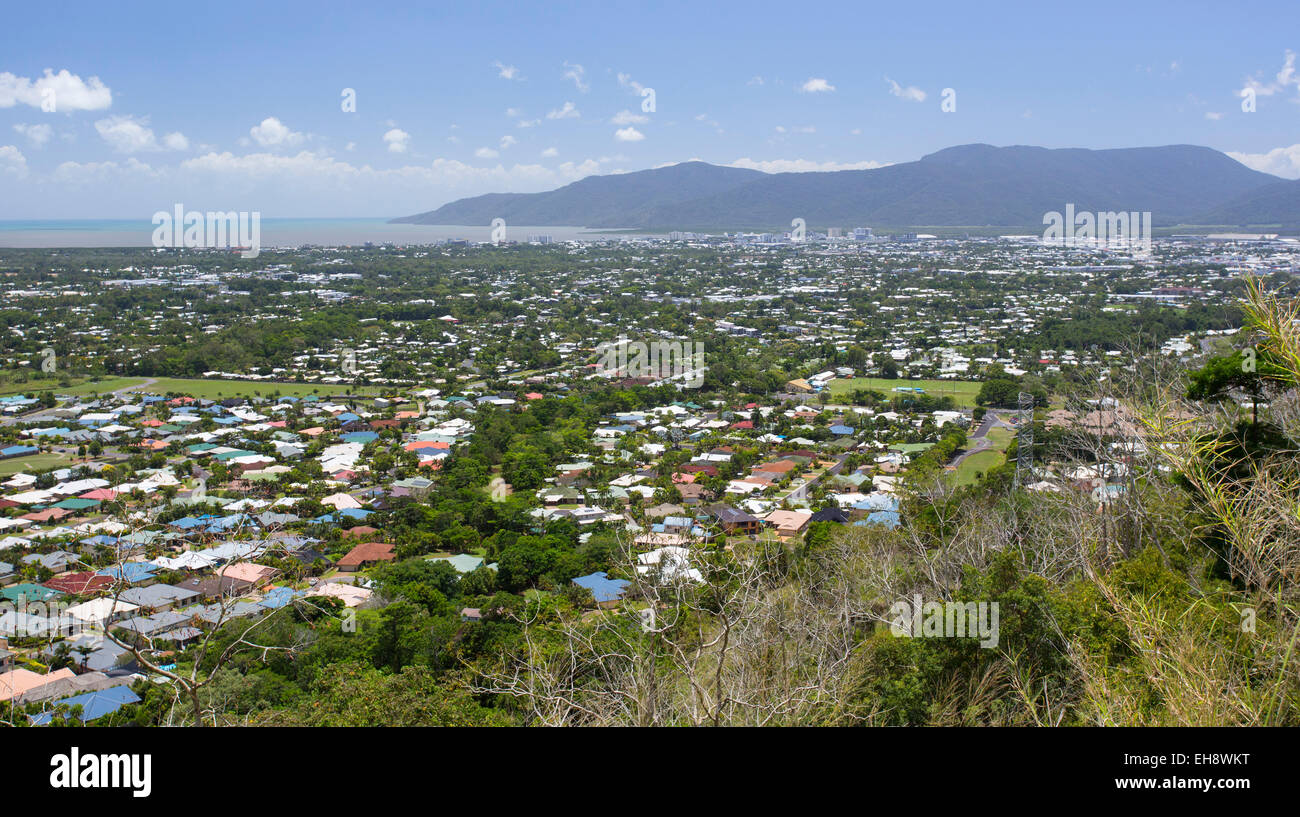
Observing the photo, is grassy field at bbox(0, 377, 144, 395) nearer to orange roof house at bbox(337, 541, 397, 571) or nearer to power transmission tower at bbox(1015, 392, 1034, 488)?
orange roof house at bbox(337, 541, 397, 571)

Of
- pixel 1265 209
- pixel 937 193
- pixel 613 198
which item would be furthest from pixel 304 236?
pixel 1265 209

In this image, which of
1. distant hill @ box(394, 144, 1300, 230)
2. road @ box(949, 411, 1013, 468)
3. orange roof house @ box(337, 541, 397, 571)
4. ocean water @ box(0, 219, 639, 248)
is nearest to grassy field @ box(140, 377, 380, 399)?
orange roof house @ box(337, 541, 397, 571)

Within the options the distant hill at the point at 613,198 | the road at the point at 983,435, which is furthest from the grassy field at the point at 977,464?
the distant hill at the point at 613,198

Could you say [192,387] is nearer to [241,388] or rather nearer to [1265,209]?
[241,388]

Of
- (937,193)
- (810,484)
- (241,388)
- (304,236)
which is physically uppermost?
(937,193)
